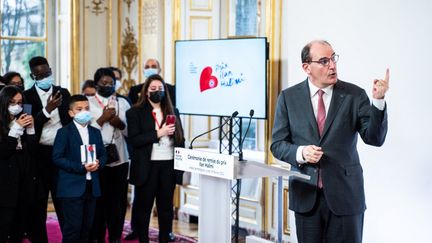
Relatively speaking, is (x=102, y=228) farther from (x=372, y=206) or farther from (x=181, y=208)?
(x=372, y=206)

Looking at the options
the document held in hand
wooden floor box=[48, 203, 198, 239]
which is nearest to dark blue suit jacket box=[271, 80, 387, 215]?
the document held in hand

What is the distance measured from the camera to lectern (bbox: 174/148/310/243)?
3332mm

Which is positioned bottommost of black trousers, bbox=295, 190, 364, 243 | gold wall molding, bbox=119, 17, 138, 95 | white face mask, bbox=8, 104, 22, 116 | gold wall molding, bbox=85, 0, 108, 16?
black trousers, bbox=295, 190, 364, 243

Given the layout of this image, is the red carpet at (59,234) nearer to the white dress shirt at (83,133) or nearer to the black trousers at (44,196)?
the black trousers at (44,196)

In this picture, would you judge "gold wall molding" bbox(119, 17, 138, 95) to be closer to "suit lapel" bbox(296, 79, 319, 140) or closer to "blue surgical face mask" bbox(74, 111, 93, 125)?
"blue surgical face mask" bbox(74, 111, 93, 125)

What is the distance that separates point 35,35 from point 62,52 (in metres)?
0.37

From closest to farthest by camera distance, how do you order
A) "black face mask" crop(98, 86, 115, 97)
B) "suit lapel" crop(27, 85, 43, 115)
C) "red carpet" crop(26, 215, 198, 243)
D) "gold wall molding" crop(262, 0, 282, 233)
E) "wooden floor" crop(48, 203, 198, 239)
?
"suit lapel" crop(27, 85, 43, 115) < "black face mask" crop(98, 86, 115, 97) < "gold wall molding" crop(262, 0, 282, 233) < "red carpet" crop(26, 215, 198, 243) < "wooden floor" crop(48, 203, 198, 239)

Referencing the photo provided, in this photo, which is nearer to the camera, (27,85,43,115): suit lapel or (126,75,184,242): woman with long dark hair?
(126,75,184,242): woman with long dark hair

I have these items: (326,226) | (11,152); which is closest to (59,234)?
(11,152)

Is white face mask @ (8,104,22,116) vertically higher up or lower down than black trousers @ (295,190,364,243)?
higher up

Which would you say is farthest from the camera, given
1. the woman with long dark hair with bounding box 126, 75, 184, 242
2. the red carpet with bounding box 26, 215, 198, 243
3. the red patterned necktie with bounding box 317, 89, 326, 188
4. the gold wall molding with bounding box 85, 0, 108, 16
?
the gold wall molding with bounding box 85, 0, 108, 16

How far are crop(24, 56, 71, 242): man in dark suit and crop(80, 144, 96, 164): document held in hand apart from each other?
1.62 feet

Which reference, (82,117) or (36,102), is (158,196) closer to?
(82,117)

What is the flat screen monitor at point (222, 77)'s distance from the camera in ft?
18.6
